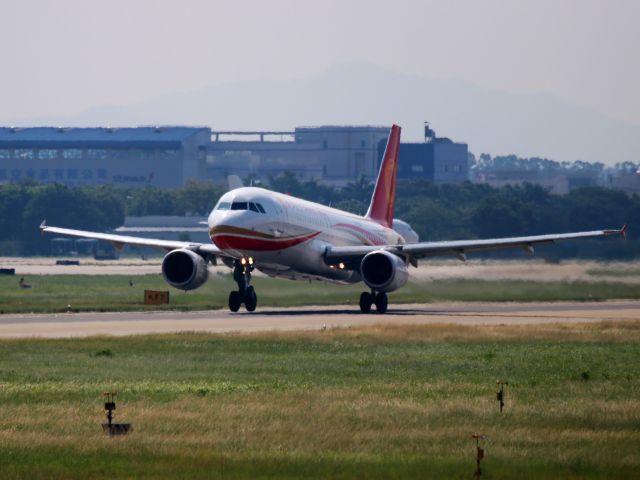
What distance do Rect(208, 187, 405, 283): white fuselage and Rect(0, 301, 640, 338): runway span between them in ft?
6.15

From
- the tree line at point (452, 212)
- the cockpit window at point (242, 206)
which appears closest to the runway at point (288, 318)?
the cockpit window at point (242, 206)

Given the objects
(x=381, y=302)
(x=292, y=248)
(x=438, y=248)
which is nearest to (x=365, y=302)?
(x=381, y=302)

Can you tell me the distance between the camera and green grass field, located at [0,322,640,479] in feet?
76.6

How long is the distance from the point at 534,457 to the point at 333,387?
9.24 metres

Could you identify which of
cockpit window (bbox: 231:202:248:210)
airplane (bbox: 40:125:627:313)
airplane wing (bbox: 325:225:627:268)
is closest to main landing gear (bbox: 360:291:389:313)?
airplane (bbox: 40:125:627:313)

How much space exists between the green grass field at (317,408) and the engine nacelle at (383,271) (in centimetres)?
1590

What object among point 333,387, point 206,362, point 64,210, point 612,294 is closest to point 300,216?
point 612,294

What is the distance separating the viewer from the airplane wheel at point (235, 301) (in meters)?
62.5

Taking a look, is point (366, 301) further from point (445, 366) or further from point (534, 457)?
point (534, 457)

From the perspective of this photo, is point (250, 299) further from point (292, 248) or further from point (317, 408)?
point (317, 408)

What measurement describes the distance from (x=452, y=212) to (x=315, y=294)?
262ft

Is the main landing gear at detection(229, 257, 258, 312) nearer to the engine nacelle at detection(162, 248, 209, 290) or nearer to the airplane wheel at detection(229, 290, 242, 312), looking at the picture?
the airplane wheel at detection(229, 290, 242, 312)

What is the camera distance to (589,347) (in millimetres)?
44250

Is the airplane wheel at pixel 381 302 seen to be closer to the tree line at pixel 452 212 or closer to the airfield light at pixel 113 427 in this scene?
the tree line at pixel 452 212
